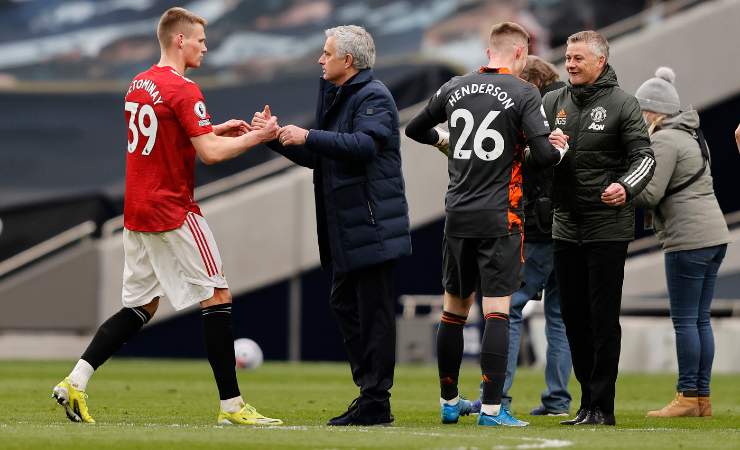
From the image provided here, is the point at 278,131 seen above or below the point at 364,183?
above

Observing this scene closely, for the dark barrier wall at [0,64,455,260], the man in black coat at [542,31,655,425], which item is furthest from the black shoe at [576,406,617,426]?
the dark barrier wall at [0,64,455,260]

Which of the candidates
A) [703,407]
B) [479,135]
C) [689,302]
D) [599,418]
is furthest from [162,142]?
[703,407]

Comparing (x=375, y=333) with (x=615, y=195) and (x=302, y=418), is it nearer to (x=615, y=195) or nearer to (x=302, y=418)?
(x=302, y=418)

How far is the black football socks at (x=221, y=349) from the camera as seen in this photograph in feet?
24.0

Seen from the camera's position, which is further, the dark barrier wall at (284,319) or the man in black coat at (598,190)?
the dark barrier wall at (284,319)

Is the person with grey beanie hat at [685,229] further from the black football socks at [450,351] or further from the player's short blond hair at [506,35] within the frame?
the black football socks at [450,351]

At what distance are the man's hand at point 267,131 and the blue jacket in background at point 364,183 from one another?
171 mm

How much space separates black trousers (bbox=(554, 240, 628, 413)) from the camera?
300 inches

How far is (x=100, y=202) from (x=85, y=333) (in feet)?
7.02

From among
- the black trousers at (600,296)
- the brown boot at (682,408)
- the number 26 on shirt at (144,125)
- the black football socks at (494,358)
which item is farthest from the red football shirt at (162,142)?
the brown boot at (682,408)

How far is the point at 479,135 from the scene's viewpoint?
24.1ft

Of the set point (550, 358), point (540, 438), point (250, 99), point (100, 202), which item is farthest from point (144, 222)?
point (250, 99)

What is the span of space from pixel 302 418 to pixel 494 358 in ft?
4.56

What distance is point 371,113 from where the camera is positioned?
746 cm
